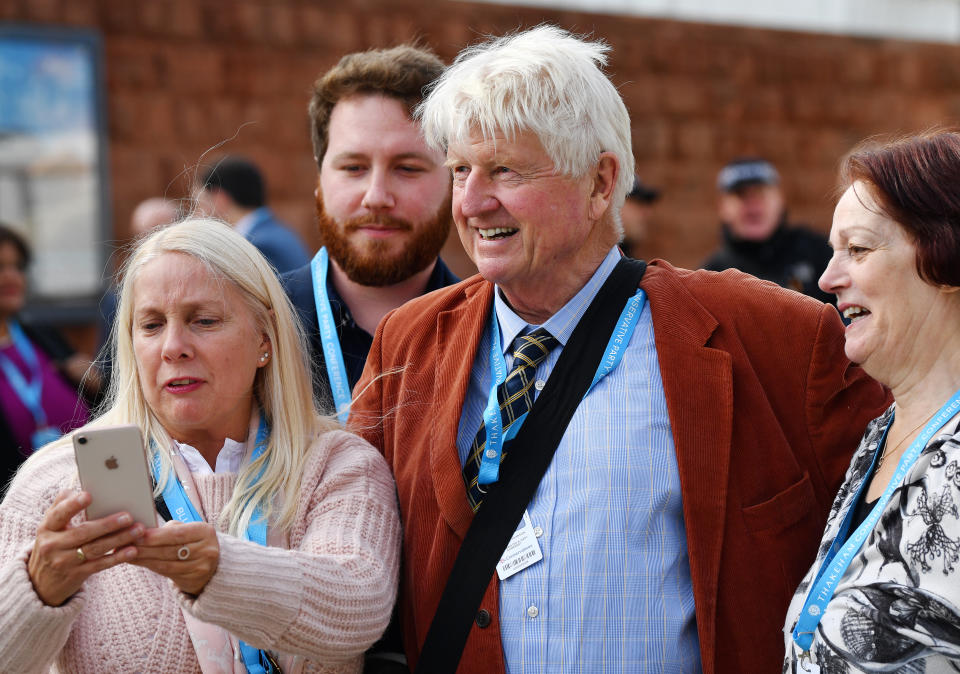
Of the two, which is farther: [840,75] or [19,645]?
[840,75]

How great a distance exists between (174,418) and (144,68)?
6.27 meters

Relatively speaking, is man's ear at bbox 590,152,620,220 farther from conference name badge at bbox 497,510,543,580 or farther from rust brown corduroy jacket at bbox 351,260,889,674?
conference name badge at bbox 497,510,543,580

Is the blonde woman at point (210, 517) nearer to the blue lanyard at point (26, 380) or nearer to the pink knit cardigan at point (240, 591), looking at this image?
the pink knit cardigan at point (240, 591)

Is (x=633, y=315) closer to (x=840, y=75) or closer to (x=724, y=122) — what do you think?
(x=724, y=122)

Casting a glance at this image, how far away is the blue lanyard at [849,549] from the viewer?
2229mm

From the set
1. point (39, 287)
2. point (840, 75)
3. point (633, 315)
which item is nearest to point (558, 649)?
point (633, 315)

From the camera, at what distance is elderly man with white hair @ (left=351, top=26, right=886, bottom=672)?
8.20 feet

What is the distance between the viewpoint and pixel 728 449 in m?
2.54

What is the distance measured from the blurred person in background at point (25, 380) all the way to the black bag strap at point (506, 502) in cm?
309

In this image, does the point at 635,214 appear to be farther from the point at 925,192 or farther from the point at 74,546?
the point at 74,546

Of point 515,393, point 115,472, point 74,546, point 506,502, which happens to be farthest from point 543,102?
point 74,546

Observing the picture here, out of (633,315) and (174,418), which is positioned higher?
(633,315)

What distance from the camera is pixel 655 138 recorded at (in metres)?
10.8

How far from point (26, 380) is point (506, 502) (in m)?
3.70
